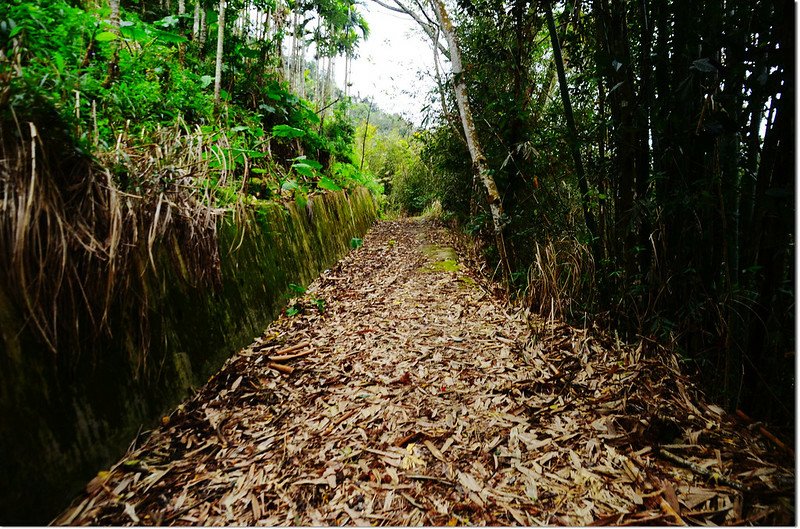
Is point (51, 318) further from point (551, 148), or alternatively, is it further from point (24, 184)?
point (551, 148)

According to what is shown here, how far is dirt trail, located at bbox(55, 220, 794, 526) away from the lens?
54.3 inches

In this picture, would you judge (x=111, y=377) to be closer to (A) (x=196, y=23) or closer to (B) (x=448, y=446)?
(B) (x=448, y=446)

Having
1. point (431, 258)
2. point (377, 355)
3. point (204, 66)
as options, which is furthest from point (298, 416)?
point (204, 66)

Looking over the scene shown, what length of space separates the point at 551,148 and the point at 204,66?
14.4 ft

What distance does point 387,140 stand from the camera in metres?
20.0

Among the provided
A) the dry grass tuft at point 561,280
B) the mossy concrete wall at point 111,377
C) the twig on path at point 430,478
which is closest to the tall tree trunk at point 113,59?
the mossy concrete wall at point 111,377

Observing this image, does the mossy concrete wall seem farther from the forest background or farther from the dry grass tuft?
the dry grass tuft

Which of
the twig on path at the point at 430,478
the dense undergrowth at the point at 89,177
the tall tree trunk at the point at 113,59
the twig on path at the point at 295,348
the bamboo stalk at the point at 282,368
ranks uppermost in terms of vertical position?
the tall tree trunk at the point at 113,59

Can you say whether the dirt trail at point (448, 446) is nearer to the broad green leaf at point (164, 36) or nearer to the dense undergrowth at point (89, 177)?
the dense undergrowth at point (89, 177)

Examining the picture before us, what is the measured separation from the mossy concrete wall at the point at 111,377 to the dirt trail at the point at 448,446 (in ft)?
0.38

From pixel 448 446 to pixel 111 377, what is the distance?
1703 mm

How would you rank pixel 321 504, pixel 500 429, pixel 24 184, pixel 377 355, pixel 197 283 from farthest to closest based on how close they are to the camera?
pixel 377 355
pixel 197 283
pixel 500 429
pixel 321 504
pixel 24 184

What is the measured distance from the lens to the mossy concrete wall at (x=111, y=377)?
1235 mm

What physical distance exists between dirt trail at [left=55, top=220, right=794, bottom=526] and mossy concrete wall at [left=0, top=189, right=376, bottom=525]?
11cm
